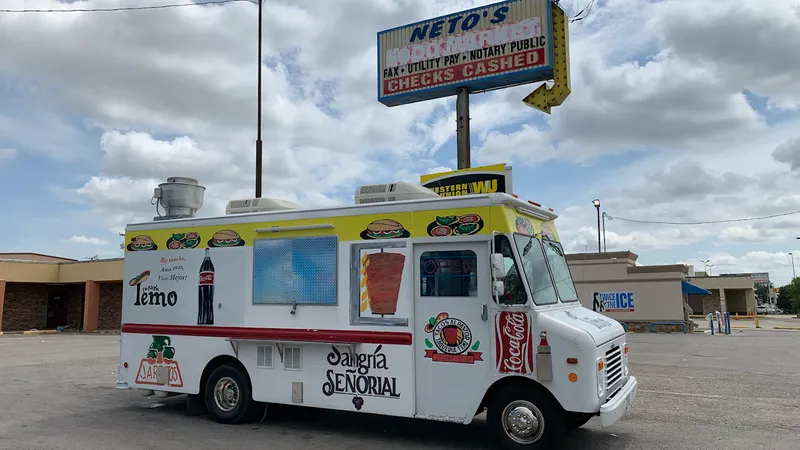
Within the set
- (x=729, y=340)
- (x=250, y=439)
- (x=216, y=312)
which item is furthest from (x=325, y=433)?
(x=729, y=340)

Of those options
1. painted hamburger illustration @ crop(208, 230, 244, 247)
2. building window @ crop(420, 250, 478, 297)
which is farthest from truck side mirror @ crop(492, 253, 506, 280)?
painted hamburger illustration @ crop(208, 230, 244, 247)

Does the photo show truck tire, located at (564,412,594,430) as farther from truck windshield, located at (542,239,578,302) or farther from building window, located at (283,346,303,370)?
building window, located at (283,346,303,370)

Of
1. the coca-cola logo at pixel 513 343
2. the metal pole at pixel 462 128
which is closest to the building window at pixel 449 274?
the coca-cola logo at pixel 513 343

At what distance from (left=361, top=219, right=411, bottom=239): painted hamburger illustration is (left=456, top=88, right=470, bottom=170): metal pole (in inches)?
318

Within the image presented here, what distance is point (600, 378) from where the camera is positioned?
6105 millimetres

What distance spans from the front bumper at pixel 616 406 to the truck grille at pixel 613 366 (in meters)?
0.14

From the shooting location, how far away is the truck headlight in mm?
6045

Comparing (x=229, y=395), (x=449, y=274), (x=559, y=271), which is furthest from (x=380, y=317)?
(x=229, y=395)

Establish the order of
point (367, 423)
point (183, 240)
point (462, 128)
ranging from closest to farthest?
point (367, 423)
point (183, 240)
point (462, 128)

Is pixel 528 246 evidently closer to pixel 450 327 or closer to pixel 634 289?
pixel 450 327

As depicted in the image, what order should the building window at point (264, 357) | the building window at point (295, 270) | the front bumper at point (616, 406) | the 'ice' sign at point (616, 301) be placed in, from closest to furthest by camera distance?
the front bumper at point (616, 406) < the building window at point (295, 270) < the building window at point (264, 357) < the 'ice' sign at point (616, 301)

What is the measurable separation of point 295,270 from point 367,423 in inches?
91.9

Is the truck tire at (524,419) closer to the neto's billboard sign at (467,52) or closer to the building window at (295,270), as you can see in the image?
the building window at (295,270)

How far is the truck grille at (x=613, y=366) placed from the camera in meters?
6.41
